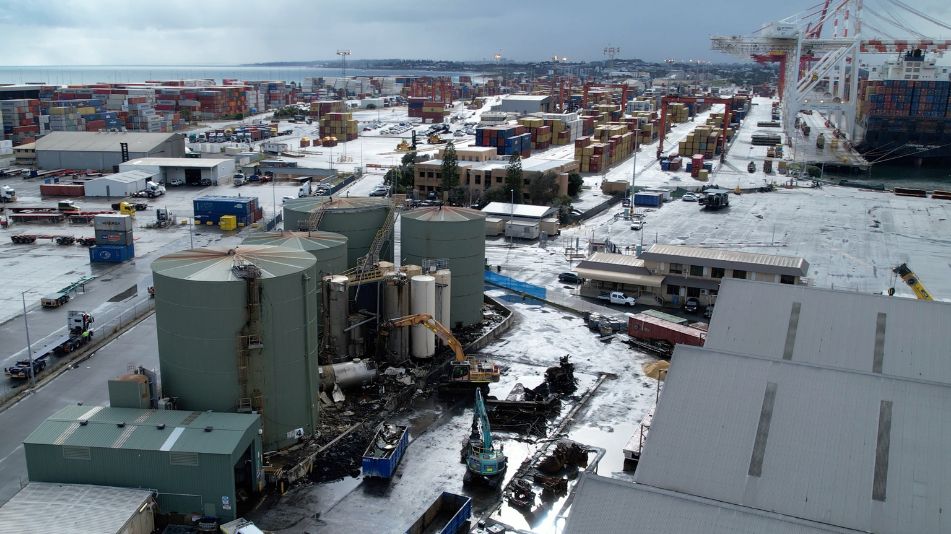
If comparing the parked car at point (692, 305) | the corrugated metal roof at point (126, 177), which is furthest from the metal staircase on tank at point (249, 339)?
the corrugated metal roof at point (126, 177)

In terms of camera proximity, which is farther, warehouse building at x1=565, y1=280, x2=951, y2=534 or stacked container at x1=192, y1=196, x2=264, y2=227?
stacked container at x1=192, y1=196, x2=264, y2=227

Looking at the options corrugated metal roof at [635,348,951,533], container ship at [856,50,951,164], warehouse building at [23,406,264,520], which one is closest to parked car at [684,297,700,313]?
corrugated metal roof at [635,348,951,533]

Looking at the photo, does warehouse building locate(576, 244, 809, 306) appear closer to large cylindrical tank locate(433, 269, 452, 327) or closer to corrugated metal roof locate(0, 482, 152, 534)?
large cylindrical tank locate(433, 269, 452, 327)

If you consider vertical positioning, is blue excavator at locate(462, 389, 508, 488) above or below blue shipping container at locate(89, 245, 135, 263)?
below

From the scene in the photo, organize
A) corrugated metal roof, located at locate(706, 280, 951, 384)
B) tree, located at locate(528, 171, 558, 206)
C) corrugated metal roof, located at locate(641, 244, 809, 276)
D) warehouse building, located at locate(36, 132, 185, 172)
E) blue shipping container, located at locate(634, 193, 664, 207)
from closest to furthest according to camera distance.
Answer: corrugated metal roof, located at locate(706, 280, 951, 384) < corrugated metal roof, located at locate(641, 244, 809, 276) < tree, located at locate(528, 171, 558, 206) < blue shipping container, located at locate(634, 193, 664, 207) < warehouse building, located at locate(36, 132, 185, 172)

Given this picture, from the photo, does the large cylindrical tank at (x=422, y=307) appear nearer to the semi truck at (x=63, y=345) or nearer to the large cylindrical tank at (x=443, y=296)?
the large cylindrical tank at (x=443, y=296)

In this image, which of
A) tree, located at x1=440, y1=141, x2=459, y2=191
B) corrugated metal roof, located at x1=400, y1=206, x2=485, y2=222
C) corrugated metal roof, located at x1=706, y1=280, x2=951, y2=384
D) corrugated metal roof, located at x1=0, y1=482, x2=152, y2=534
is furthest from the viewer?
tree, located at x1=440, y1=141, x2=459, y2=191

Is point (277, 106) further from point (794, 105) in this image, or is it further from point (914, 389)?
point (914, 389)
